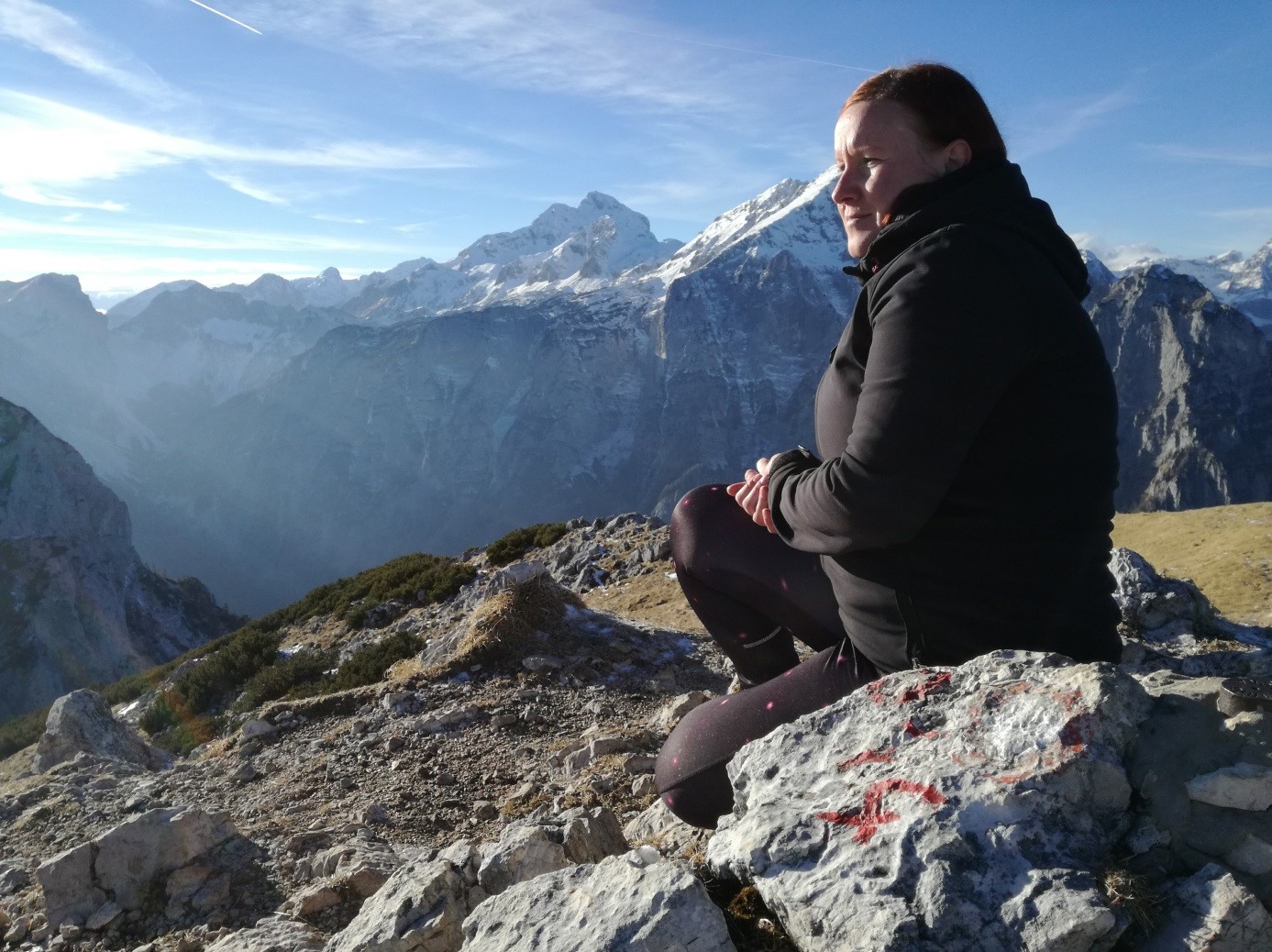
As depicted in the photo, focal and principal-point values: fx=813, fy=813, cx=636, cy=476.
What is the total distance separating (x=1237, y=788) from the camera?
1.71 meters

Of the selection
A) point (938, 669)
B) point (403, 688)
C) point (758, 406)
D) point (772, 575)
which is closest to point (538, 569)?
point (403, 688)

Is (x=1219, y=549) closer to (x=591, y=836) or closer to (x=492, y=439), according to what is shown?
(x=591, y=836)

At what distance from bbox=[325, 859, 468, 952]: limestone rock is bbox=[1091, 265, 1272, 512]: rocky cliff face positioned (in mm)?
137021

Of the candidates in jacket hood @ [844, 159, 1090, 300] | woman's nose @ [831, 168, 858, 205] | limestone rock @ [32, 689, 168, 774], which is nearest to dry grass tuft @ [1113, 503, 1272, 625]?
jacket hood @ [844, 159, 1090, 300]

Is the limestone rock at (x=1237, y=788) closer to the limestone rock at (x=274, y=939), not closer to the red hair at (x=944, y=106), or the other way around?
the red hair at (x=944, y=106)

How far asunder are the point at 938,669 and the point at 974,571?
288 millimetres

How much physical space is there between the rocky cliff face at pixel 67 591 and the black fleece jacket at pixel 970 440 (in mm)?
55534

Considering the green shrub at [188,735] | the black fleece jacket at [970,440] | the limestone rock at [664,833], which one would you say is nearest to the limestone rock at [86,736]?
the green shrub at [188,735]

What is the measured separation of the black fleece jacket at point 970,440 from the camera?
2.01 m

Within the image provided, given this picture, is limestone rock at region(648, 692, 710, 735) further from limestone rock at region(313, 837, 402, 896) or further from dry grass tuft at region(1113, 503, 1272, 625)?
dry grass tuft at region(1113, 503, 1272, 625)

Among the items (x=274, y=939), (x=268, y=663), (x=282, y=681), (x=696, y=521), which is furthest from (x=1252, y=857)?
(x=268, y=663)

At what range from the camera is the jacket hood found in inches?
85.5

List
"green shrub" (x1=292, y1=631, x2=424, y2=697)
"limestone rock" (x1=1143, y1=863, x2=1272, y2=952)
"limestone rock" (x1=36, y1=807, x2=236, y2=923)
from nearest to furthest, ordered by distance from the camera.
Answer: "limestone rock" (x1=1143, y1=863, x2=1272, y2=952) → "limestone rock" (x1=36, y1=807, x2=236, y2=923) → "green shrub" (x1=292, y1=631, x2=424, y2=697)

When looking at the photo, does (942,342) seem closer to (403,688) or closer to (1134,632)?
(1134,632)
